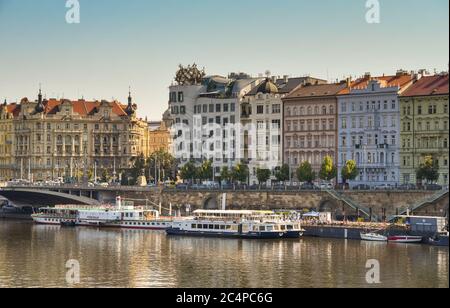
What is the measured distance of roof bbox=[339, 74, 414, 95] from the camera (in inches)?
3494

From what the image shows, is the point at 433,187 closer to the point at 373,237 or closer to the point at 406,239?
the point at 373,237

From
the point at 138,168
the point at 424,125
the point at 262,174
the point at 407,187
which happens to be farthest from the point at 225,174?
the point at 138,168

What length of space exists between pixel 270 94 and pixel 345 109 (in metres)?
9.98

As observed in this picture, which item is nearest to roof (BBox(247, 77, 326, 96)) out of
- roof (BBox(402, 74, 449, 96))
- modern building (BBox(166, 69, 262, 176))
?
modern building (BBox(166, 69, 262, 176))

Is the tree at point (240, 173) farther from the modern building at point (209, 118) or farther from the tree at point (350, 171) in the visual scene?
the tree at point (350, 171)

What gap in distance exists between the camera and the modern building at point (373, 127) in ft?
286

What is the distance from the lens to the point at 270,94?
326 ft

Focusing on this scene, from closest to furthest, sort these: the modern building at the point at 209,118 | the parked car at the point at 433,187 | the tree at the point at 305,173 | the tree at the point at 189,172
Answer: the parked car at the point at 433,187 → the tree at the point at 305,173 → the tree at the point at 189,172 → the modern building at the point at 209,118

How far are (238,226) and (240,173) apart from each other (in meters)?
19.0

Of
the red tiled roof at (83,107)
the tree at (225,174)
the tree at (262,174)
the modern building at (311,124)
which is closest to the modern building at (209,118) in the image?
the tree at (225,174)

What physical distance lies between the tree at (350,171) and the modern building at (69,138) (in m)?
46.7

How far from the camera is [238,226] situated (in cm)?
7581
